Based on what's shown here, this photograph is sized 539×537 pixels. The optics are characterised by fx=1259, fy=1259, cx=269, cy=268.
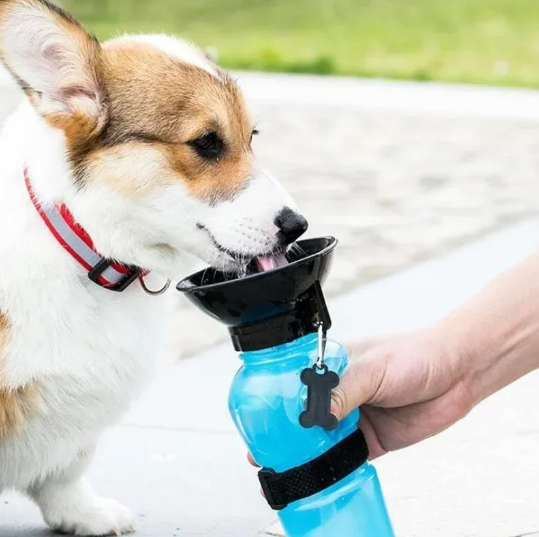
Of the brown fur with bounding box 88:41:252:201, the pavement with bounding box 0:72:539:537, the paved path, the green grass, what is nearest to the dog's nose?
the brown fur with bounding box 88:41:252:201

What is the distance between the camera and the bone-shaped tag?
2400 millimetres

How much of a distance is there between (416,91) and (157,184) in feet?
34.0

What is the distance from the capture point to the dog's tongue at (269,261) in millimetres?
2948

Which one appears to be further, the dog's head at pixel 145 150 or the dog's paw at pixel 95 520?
the dog's paw at pixel 95 520

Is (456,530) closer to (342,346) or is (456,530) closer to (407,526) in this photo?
(407,526)

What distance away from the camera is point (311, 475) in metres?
2.49

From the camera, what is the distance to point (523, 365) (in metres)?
2.86

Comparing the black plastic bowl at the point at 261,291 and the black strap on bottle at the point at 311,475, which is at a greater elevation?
the black plastic bowl at the point at 261,291

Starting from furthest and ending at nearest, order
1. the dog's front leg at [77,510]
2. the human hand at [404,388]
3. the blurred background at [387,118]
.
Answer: the blurred background at [387,118] → the dog's front leg at [77,510] → the human hand at [404,388]

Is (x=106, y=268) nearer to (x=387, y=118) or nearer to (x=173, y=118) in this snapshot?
(x=173, y=118)

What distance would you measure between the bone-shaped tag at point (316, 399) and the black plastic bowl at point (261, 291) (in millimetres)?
143

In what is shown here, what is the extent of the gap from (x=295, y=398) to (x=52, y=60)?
1177 mm

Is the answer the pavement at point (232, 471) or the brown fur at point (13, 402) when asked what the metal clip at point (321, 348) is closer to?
the brown fur at point (13, 402)

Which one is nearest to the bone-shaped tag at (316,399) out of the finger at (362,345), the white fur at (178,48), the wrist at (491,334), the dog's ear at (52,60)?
the finger at (362,345)
